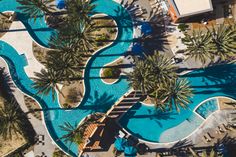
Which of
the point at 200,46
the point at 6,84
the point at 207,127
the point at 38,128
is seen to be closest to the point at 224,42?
the point at 200,46

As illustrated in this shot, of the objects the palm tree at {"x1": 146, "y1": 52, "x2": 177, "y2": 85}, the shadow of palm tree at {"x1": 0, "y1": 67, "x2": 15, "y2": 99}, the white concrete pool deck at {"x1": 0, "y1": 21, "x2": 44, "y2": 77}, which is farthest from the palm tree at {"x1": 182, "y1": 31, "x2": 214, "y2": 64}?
the shadow of palm tree at {"x1": 0, "y1": 67, "x2": 15, "y2": 99}

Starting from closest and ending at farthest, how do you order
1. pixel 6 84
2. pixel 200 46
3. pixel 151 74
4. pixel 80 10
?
pixel 151 74, pixel 200 46, pixel 80 10, pixel 6 84

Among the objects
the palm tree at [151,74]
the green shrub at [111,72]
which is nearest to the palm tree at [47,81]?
the green shrub at [111,72]

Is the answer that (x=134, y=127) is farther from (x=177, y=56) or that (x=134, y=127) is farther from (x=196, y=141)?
(x=177, y=56)

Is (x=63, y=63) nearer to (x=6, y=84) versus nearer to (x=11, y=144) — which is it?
(x=6, y=84)

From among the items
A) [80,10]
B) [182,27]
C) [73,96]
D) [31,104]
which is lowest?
[31,104]

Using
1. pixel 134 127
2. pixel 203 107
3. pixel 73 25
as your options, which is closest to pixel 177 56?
pixel 203 107
